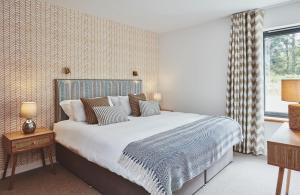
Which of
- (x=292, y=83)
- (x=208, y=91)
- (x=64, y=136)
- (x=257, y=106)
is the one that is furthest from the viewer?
(x=208, y=91)

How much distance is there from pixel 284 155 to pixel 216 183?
3.66ft

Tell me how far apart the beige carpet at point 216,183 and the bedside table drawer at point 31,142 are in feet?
1.52

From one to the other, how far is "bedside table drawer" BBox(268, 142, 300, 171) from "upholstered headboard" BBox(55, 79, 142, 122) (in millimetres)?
2860

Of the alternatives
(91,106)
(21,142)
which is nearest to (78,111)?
(91,106)

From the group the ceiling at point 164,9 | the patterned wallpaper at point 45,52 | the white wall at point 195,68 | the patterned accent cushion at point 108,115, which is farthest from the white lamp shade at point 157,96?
the patterned accent cushion at point 108,115

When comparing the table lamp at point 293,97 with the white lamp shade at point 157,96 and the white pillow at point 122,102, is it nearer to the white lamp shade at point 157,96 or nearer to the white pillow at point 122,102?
the white pillow at point 122,102

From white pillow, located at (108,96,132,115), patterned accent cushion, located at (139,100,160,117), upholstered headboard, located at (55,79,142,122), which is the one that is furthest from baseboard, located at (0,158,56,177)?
patterned accent cushion, located at (139,100,160,117)

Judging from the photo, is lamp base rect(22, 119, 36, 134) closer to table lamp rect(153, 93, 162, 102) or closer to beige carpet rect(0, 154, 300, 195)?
beige carpet rect(0, 154, 300, 195)

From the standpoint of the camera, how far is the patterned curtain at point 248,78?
10.9ft

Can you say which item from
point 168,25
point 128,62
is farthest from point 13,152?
point 168,25

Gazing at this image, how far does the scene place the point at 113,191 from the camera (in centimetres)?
207

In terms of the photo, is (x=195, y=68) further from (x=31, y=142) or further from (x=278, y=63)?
(x=31, y=142)

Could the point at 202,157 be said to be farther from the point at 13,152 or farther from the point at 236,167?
the point at 13,152

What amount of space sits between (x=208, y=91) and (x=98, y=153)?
2.71 metres
